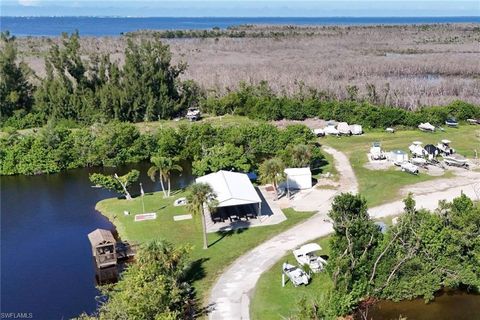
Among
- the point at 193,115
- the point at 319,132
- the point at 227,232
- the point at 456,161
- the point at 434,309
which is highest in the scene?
the point at 193,115

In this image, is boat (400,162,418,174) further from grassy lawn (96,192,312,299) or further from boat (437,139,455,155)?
grassy lawn (96,192,312,299)

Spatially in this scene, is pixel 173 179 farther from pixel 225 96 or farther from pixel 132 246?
pixel 225 96

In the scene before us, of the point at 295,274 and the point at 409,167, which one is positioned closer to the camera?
the point at 295,274

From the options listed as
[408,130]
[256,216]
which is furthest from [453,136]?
[256,216]

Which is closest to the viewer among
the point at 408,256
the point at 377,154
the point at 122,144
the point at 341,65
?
the point at 408,256

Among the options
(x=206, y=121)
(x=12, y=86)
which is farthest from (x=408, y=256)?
(x=12, y=86)

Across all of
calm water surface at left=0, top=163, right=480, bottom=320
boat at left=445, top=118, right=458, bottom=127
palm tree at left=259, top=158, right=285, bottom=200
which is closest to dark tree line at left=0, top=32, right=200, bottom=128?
calm water surface at left=0, top=163, right=480, bottom=320

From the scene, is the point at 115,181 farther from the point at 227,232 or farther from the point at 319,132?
the point at 319,132
